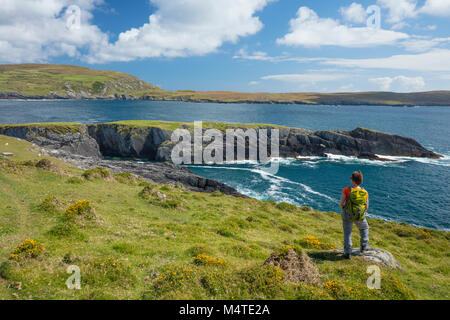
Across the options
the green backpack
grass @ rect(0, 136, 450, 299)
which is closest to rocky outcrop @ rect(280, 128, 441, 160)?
grass @ rect(0, 136, 450, 299)

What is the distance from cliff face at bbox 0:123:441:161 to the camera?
264ft

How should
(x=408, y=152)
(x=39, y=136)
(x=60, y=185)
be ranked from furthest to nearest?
(x=408, y=152) < (x=39, y=136) < (x=60, y=185)

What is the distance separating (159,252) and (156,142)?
7747 centimetres

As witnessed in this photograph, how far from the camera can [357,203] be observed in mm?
10867

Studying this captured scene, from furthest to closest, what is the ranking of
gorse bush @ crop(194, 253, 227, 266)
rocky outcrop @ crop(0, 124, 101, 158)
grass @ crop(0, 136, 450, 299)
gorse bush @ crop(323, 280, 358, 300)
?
rocky outcrop @ crop(0, 124, 101, 158), gorse bush @ crop(194, 253, 227, 266), grass @ crop(0, 136, 450, 299), gorse bush @ crop(323, 280, 358, 300)

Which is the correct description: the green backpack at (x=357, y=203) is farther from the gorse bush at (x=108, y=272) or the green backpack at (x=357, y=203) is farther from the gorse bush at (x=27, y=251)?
the gorse bush at (x=27, y=251)

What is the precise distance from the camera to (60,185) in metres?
25.1

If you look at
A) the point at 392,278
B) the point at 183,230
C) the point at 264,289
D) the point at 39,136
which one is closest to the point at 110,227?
the point at 183,230

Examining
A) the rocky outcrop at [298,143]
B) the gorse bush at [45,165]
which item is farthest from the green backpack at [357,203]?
the rocky outcrop at [298,143]

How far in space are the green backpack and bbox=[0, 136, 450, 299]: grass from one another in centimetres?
234

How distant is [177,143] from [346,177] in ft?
179

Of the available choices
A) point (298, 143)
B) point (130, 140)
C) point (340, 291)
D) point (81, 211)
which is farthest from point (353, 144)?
point (81, 211)

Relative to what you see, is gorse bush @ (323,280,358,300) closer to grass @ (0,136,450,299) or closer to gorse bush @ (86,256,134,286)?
grass @ (0,136,450,299)

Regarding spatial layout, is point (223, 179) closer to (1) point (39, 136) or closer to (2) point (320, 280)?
(2) point (320, 280)
